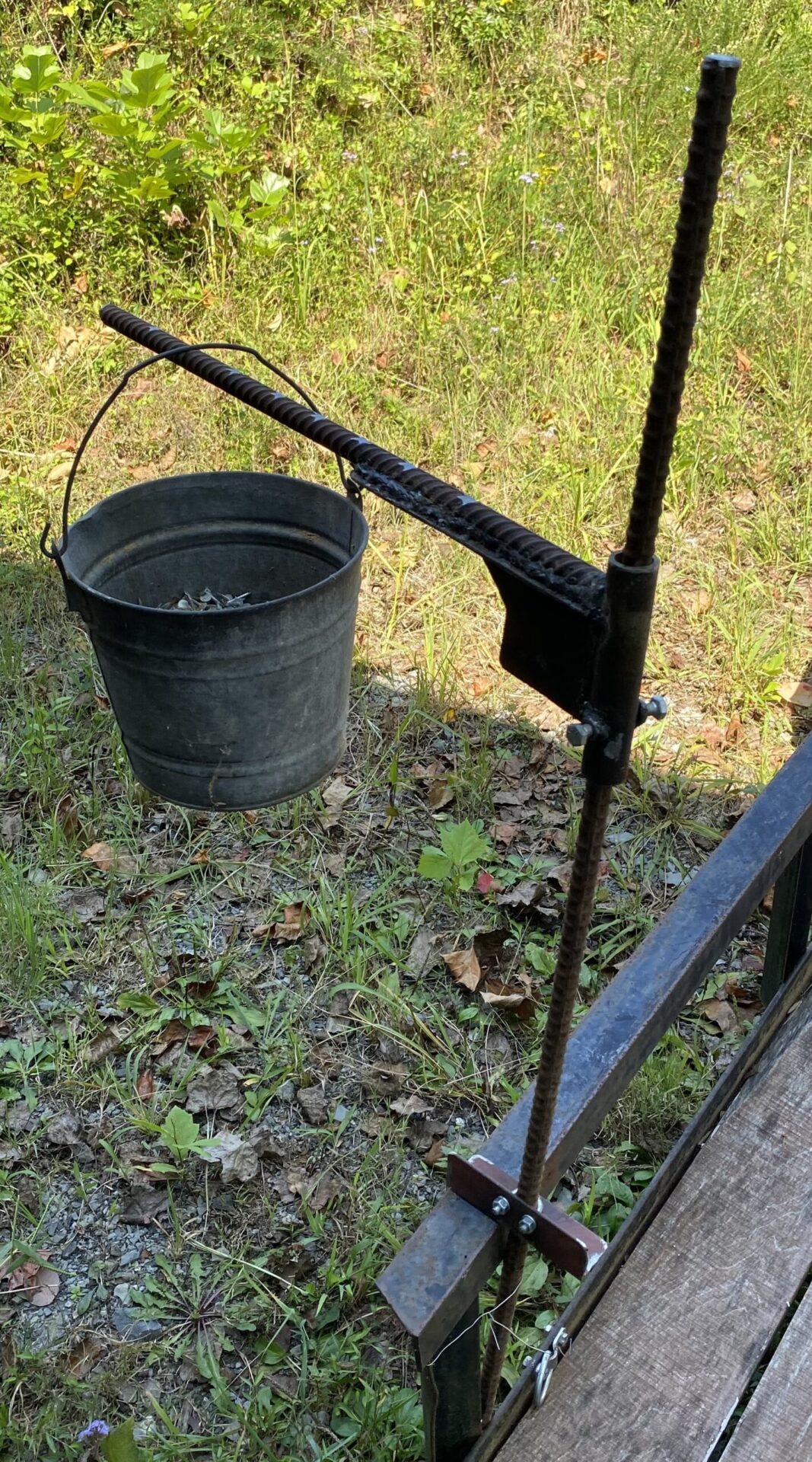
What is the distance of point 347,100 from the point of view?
17.7 ft

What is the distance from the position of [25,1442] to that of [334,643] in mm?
1427

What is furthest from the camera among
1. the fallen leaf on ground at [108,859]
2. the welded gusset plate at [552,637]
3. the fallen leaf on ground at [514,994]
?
the fallen leaf on ground at [108,859]

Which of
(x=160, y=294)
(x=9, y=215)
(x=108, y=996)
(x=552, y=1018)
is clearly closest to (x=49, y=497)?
(x=160, y=294)

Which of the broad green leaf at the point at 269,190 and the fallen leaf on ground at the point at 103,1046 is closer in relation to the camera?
the fallen leaf on ground at the point at 103,1046

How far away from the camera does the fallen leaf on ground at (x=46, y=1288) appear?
83.8 inches

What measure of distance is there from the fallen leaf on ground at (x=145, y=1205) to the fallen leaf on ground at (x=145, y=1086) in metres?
0.21

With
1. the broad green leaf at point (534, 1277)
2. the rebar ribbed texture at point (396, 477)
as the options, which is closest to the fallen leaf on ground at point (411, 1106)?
the broad green leaf at point (534, 1277)

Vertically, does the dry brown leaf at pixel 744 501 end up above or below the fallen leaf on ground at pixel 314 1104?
above

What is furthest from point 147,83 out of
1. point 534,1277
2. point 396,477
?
point 534,1277

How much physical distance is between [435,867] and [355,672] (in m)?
0.90

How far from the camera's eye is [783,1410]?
5.30 ft

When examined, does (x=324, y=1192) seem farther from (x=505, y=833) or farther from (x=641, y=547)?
(x=641, y=547)

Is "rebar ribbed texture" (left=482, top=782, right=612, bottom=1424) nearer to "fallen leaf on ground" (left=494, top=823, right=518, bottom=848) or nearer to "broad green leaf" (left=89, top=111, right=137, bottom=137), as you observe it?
"fallen leaf on ground" (left=494, top=823, right=518, bottom=848)

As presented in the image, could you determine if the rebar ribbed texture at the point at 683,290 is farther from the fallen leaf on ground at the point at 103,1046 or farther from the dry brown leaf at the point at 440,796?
the dry brown leaf at the point at 440,796
